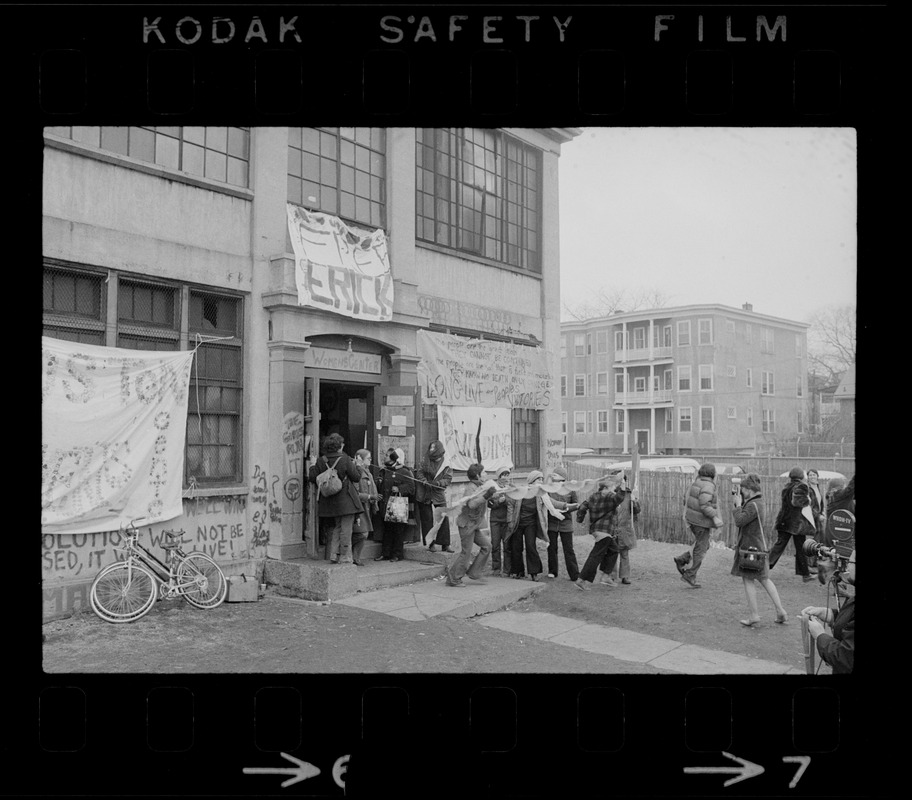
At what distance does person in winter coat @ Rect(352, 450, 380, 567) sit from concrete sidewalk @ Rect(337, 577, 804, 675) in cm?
83

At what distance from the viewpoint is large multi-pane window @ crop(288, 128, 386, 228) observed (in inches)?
420

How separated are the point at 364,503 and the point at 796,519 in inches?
265

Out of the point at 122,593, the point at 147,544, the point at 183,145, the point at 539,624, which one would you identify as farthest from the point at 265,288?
the point at 539,624

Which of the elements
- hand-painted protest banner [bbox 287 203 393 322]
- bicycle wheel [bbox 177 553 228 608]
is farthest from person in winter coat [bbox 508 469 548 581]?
bicycle wheel [bbox 177 553 228 608]

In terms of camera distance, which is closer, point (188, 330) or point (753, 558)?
point (753, 558)

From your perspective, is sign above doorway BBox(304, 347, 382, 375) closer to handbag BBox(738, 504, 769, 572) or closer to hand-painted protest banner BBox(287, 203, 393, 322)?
hand-painted protest banner BBox(287, 203, 393, 322)

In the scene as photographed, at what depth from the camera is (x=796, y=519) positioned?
11.2 m

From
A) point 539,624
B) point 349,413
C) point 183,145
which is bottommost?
point 539,624

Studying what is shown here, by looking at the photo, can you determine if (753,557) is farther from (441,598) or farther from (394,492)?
(394,492)

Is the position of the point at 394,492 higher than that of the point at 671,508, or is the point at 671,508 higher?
the point at 394,492

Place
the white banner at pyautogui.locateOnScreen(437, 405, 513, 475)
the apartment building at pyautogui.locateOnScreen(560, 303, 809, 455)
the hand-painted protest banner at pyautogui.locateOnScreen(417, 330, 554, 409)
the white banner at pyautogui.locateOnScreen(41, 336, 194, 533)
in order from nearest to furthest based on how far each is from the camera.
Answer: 1. the white banner at pyautogui.locateOnScreen(41, 336, 194, 533)
2. the hand-painted protest banner at pyautogui.locateOnScreen(417, 330, 554, 409)
3. the white banner at pyautogui.locateOnScreen(437, 405, 513, 475)
4. the apartment building at pyautogui.locateOnScreen(560, 303, 809, 455)
